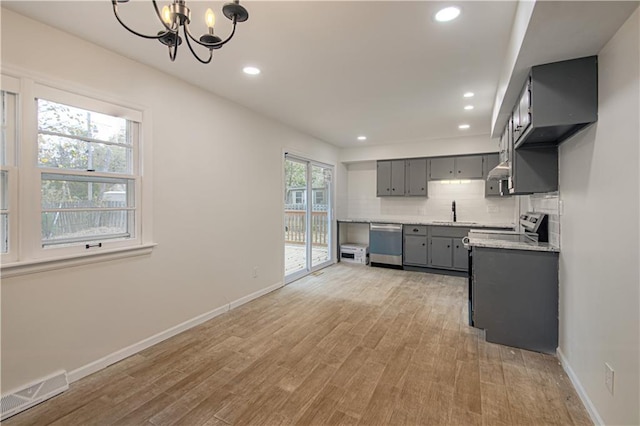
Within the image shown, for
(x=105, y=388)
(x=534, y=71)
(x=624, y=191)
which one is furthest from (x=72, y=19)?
(x=624, y=191)

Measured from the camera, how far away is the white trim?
368cm

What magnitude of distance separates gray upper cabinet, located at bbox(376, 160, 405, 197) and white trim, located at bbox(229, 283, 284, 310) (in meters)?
3.11

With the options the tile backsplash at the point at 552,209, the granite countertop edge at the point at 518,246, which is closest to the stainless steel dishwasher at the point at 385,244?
the tile backsplash at the point at 552,209

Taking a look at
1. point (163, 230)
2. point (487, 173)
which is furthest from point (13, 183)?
point (487, 173)

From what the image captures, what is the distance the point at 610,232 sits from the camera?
1697mm

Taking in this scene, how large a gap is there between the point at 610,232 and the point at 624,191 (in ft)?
0.92

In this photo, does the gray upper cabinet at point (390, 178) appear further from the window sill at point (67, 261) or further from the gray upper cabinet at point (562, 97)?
the window sill at point (67, 261)

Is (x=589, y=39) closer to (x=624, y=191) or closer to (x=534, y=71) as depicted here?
(x=534, y=71)

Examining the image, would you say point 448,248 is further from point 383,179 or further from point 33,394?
point 33,394

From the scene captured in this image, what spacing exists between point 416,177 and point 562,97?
13.3 feet

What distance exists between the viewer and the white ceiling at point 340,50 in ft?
6.21

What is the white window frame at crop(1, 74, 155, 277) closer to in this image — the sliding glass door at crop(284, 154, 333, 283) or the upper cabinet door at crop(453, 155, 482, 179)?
the sliding glass door at crop(284, 154, 333, 283)

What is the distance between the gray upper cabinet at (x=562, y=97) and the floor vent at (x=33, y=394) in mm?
3846

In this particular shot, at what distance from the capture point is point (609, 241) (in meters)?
1.71
